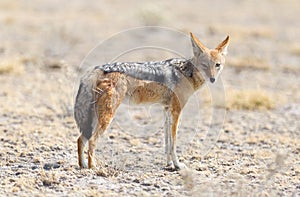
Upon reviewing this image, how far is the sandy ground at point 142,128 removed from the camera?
7.07 m

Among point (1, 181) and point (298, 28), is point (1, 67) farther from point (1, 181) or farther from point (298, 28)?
point (298, 28)

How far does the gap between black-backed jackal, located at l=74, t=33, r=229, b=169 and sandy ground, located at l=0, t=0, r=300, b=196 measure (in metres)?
0.48

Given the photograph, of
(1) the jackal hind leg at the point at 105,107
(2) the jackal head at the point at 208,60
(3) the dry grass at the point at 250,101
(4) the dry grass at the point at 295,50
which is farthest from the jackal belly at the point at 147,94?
(4) the dry grass at the point at 295,50

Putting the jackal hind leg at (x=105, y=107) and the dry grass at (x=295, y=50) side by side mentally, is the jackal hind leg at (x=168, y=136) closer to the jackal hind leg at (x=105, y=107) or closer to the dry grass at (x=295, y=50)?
the jackal hind leg at (x=105, y=107)

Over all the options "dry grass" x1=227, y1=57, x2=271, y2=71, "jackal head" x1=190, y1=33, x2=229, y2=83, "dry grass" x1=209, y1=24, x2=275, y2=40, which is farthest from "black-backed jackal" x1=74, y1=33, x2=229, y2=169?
"dry grass" x1=209, y1=24, x2=275, y2=40

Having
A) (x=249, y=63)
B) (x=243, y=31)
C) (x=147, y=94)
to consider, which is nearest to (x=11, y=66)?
(x=249, y=63)

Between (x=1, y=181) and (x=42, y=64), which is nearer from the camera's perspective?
(x=1, y=181)

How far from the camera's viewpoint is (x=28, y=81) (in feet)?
46.1

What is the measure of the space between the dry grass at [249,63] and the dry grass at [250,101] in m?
4.32

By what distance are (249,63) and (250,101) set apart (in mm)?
5146

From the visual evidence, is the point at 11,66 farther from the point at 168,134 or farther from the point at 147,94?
the point at 147,94

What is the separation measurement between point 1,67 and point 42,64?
1141 mm

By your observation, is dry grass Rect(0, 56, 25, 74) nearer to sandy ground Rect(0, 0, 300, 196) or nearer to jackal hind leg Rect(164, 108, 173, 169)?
sandy ground Rect(0, 0, 300, 196)

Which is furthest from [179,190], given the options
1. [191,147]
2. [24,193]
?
[191,147]
